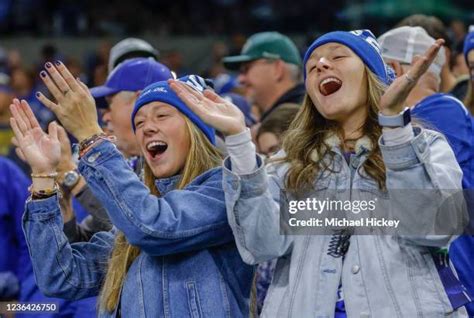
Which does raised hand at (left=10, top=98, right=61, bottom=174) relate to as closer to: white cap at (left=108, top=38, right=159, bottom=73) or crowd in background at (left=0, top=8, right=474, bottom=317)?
crowd in background at (left=0, top=8, right=474, bottom=317)

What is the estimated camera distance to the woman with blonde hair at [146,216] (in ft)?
12.4

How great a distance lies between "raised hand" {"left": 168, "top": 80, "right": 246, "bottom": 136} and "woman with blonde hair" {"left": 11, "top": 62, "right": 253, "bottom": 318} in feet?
0.49

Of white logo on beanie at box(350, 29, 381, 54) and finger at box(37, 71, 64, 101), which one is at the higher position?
white logo on beanie at box(350, 29, 381, 54)

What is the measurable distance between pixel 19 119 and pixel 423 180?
56.9 inches

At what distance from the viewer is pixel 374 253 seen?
3611 millimetres

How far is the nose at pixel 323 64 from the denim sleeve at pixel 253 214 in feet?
1.38

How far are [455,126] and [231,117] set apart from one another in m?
1.15

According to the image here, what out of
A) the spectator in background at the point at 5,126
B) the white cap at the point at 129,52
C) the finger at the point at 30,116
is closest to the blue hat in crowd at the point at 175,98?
the finger at the point at 30,116

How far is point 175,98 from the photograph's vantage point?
4086 millimetres

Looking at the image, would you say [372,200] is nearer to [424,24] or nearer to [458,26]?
[424,24]

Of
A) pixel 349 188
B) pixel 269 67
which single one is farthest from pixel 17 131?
pixel 269 67

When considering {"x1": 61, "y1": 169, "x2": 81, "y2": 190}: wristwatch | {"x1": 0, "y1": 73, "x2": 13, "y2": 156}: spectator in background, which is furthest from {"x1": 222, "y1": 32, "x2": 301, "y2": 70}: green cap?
{"x1": 61, "y1": 169, "x2": 81, "y2": 190}: wristwatch

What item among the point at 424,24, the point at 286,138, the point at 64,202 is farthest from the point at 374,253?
the point at 424,24

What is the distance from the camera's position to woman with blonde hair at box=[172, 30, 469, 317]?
3510 mm
